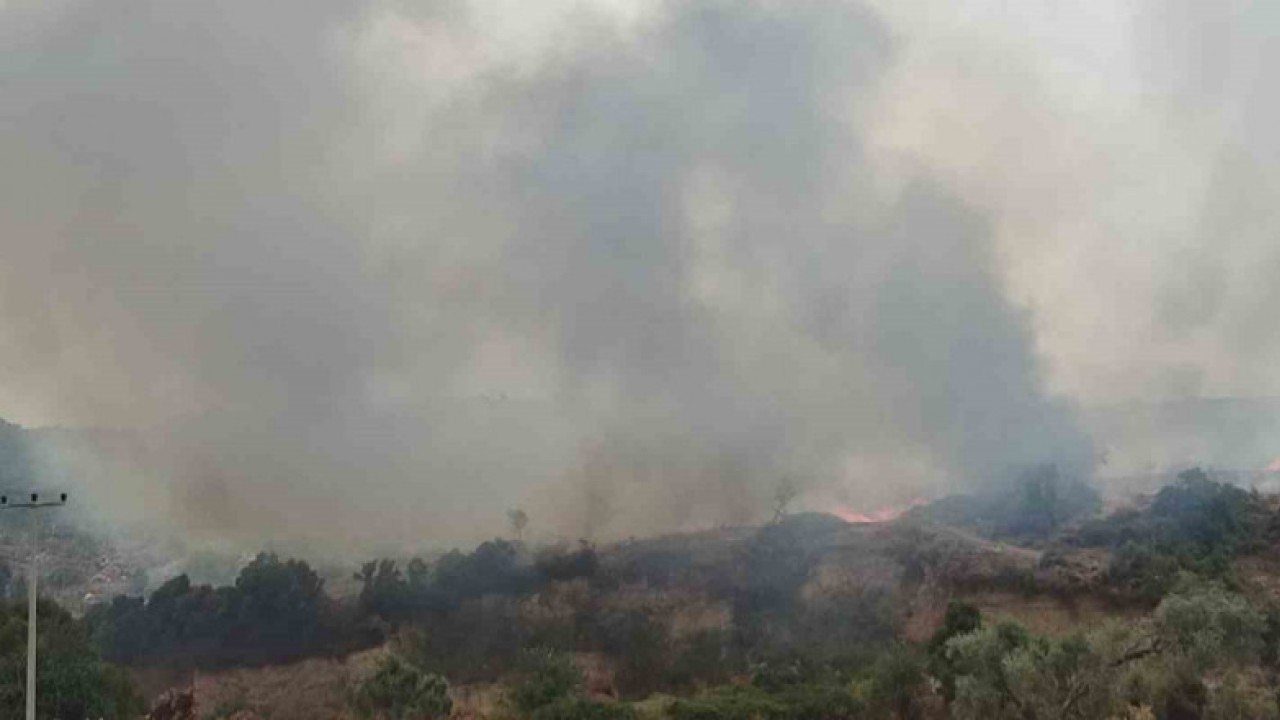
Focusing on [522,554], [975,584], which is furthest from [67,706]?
[975,584]

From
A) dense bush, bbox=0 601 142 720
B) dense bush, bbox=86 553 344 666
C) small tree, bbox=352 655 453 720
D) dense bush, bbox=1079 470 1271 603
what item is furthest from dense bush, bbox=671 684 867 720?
dense bush, bbox=86 553 344 666

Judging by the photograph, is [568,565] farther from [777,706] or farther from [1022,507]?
[1022,507]

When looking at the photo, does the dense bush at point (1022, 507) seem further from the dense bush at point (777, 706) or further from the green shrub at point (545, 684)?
the green shrub at point (545, 684)

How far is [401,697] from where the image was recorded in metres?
51.9

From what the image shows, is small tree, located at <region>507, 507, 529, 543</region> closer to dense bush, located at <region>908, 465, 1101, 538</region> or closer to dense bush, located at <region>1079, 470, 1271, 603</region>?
dense bush, located at <region>908, 465, 1101, 538</region>

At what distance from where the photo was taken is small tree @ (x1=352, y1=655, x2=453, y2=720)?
168 feet

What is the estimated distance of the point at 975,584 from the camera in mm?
70438

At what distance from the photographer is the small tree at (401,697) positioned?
168 feet

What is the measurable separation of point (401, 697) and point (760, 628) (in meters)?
25.8

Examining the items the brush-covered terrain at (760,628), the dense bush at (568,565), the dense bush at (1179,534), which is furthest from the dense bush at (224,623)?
the dense bush at (1179,534)

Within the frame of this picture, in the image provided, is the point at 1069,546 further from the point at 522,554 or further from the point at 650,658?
the point at 522,554

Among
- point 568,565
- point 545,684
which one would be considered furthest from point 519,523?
point 545,684

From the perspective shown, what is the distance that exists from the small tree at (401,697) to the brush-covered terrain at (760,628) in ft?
0.46

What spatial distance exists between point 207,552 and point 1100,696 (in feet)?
244
